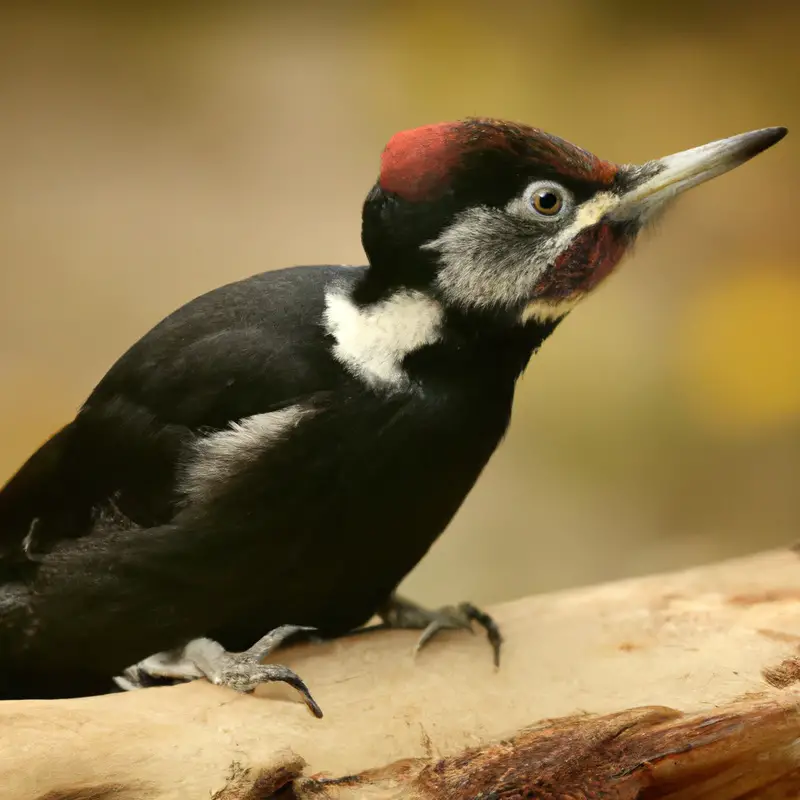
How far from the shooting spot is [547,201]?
1361mm

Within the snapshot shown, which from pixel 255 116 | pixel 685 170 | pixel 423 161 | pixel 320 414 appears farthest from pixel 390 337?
pixel 255 116

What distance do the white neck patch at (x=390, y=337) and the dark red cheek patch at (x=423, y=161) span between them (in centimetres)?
15

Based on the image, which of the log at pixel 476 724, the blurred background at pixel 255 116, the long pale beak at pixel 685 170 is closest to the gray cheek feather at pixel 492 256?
the long pale beak at pixel 685 170

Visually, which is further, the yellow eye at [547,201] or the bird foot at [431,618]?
the bird foot at [431,618]

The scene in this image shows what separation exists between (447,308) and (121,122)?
1412 millimetres

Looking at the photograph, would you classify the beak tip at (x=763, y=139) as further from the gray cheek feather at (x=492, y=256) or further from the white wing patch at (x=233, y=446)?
the white wing patch at (x=233, y=446)

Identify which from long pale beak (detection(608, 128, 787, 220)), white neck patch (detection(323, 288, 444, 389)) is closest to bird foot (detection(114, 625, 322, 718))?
white neck patch (detection(323, 288, 444, 389))

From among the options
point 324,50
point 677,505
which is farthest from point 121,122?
point 677,505

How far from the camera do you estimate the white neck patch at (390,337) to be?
1390mm

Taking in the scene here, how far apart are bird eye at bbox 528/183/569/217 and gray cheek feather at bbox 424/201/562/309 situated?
0.02 meters

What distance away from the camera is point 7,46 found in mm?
2336

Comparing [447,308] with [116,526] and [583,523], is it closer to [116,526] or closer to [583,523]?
[116,526]

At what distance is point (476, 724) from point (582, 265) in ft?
2.15

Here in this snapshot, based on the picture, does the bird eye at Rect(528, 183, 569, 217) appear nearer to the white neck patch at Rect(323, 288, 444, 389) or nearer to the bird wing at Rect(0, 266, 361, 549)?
the white neck patch at Rect(323, 288, 444, 389)
